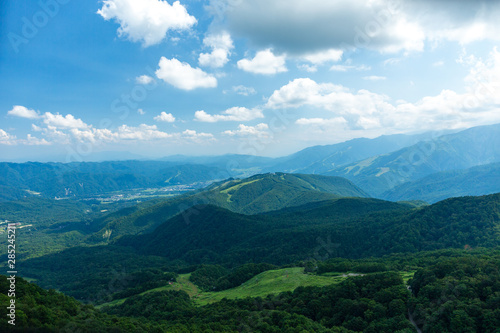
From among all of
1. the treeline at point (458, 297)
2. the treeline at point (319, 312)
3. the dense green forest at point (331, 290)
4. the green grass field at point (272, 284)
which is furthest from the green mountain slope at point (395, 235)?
the treeline at point (319, 312)

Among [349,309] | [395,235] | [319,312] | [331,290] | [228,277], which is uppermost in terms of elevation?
[349,309]

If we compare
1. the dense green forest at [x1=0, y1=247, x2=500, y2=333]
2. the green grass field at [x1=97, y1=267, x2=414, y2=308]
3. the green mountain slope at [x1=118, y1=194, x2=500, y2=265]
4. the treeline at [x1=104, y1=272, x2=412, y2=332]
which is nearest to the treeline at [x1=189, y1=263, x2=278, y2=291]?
the green grass field at [x1=97, y1=267, x2=414, y2=308]

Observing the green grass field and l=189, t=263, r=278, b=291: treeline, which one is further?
l=189, t=263, r=278, b=291: treeline

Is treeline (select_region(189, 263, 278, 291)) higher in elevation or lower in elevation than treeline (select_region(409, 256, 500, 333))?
lower

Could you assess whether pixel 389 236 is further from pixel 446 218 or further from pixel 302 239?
pixel 302 239

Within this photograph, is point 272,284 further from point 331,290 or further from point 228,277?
point 228,277

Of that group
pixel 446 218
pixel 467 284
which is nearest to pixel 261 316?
pixel 467 284

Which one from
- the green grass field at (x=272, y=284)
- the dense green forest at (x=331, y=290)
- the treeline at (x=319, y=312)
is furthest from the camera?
the green grass field at (x=272, y=284)

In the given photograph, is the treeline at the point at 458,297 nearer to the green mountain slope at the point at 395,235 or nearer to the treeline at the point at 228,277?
the treeline at the point at 228,277

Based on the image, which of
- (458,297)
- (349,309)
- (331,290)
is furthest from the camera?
(331,290)

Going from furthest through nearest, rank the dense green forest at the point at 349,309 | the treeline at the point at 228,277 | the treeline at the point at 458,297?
the treeline at the point at 228,277 < the treeline at the point at 458,297 < the dense green forest at the point at 349,309

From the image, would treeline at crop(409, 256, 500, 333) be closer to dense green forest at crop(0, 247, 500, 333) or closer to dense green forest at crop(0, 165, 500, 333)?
dense green forest at crop(0, 247, 500, 333)

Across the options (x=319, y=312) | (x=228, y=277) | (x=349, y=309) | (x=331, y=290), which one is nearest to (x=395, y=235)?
(x=228, y=277)
